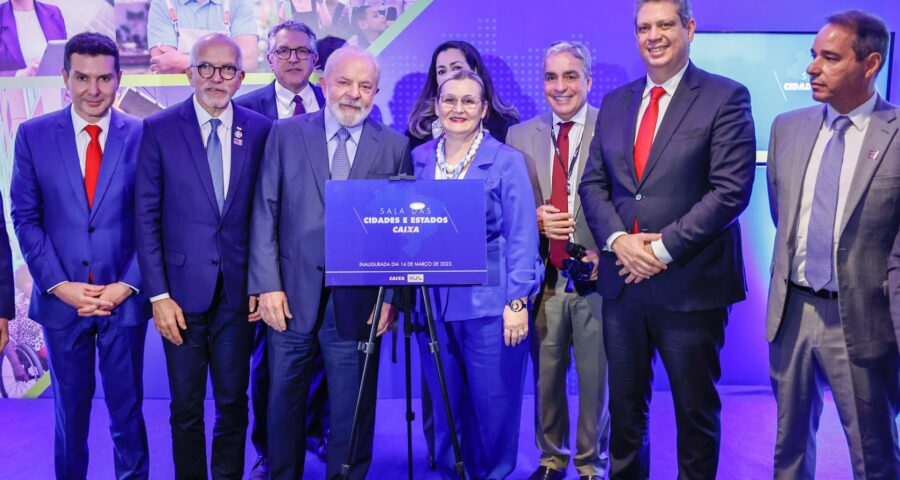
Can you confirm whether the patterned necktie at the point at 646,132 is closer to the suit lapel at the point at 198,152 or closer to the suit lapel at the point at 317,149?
the suit lapel at the point at 317,149

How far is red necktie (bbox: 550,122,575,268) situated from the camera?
3.68 metres

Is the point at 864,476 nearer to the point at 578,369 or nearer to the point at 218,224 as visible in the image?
the point at 578,369

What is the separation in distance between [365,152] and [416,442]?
215 cm

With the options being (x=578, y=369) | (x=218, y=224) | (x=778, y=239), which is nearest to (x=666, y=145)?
(x=778, y=239)

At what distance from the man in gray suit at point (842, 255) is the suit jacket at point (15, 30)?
5.02 meters

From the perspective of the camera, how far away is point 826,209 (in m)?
2.83

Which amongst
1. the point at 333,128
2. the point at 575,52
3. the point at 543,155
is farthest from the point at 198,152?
the point at 575,52

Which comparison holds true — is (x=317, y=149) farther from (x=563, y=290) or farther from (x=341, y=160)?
(x=563, y=290)

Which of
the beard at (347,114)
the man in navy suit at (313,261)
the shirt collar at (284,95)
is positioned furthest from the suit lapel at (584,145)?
A: the shirt collar at (284,95)

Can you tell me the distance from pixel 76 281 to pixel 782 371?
3.19 meters

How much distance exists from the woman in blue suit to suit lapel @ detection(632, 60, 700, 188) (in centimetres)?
59

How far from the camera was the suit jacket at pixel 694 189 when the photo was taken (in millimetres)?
2869

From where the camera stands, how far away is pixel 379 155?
3219 mm

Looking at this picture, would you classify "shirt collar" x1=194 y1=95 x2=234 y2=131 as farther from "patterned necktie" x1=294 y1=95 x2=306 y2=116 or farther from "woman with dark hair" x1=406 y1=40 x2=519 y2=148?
"woman with dark hair" x1=406 y1=40 x2=519 y2=148
